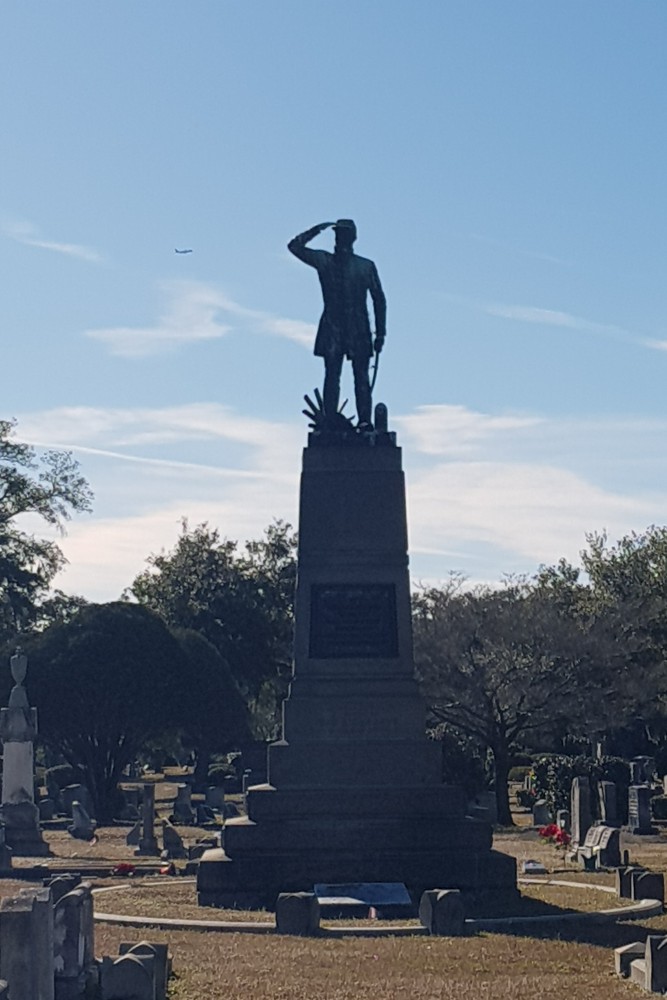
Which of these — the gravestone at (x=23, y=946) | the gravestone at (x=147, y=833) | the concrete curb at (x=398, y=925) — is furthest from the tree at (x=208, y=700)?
the gravestone at (x=23, y=946)

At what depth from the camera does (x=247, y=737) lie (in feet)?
194

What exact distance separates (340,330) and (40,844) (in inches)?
611

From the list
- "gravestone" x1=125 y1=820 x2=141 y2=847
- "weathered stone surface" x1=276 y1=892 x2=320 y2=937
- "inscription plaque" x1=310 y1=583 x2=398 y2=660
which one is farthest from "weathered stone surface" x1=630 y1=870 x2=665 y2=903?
"gravestone" x1=125 y1=820 x2=141 y2=847

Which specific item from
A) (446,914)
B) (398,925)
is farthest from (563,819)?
(446,914)

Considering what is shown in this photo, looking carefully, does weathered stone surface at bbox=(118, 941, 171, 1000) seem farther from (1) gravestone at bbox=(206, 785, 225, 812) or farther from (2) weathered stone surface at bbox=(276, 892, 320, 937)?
(1) gravestone at bbox=(206, 785, 225, 812)

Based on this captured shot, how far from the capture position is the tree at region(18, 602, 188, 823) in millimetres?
52469

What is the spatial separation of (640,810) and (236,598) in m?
34.6

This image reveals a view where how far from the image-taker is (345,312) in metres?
24.9

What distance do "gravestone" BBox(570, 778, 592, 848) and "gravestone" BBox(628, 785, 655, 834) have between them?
255 inches

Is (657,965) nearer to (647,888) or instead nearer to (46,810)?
(647,888)

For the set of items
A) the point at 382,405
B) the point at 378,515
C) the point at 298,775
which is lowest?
the point at 298,775

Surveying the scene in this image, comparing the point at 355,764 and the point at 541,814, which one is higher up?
the point at 355,764

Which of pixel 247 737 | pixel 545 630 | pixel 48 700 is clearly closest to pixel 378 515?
pixel 545 630

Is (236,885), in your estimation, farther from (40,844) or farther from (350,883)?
(40,844)
